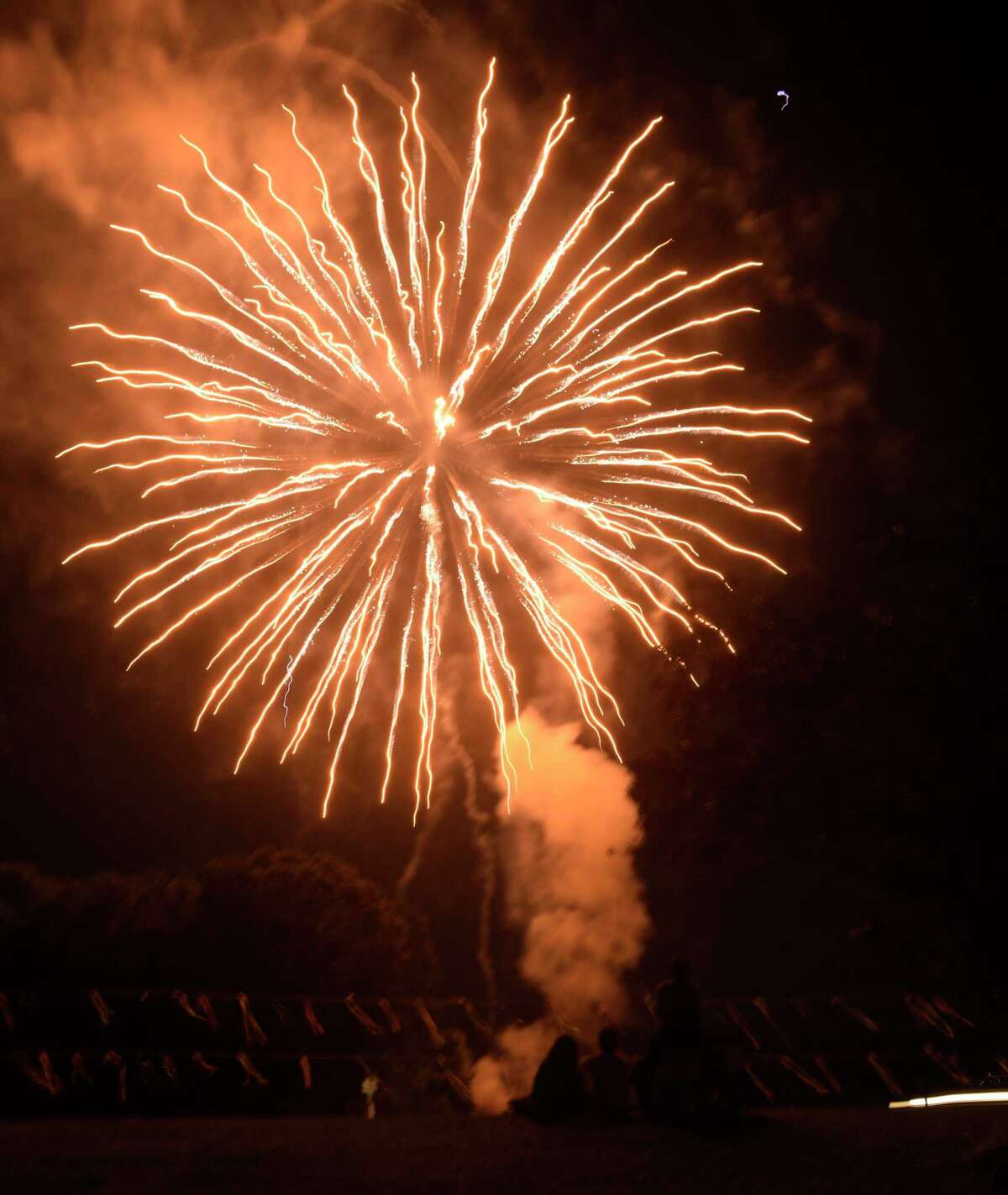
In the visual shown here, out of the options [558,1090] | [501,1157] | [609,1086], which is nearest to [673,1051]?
[609,1086]

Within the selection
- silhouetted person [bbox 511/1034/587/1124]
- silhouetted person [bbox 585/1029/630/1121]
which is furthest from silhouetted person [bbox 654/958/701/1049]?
silhouetted person [bbox 511/1034/587/1124]

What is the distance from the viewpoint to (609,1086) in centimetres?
710

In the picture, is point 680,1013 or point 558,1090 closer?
Answer: point 680,1013

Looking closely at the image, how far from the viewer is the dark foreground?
17.0ft

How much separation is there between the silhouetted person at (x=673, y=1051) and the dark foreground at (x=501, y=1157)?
24cm

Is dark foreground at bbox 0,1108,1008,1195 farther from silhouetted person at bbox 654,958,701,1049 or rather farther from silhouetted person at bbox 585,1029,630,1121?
silhouetted person at bbox 654,958,701,1049

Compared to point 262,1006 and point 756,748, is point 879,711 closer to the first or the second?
point 756,748

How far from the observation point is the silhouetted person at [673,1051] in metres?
6.61

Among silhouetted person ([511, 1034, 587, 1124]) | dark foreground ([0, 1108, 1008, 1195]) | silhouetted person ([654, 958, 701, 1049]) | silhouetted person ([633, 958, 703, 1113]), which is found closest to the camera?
dark foreground ([0, 1108, 1008, 1195])

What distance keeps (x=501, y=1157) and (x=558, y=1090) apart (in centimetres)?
132

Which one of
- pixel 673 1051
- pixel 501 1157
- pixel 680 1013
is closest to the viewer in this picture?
pixel 501 1157

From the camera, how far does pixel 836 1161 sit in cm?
566

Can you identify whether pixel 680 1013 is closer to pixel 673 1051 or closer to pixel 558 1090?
pixel 673 1051

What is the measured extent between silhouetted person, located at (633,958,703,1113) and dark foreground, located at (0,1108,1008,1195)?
0.79 feet
